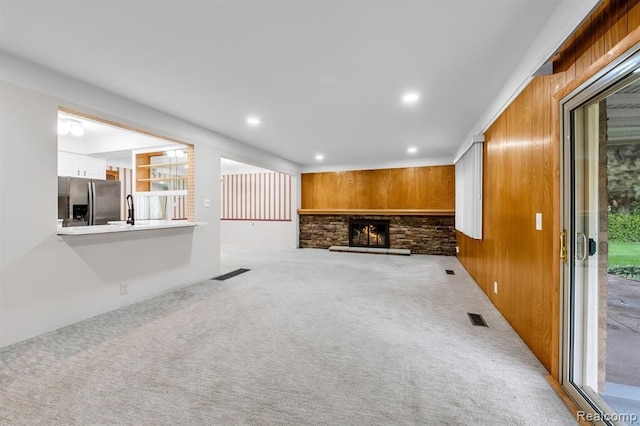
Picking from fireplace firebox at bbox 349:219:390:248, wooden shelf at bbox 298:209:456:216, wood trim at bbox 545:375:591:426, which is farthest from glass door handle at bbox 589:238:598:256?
fireplace firebox at bbox 349:219:390:248

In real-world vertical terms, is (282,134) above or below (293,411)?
above

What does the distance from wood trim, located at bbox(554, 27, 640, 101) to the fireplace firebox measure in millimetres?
5654

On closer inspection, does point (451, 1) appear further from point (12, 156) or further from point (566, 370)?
point (12, 156)

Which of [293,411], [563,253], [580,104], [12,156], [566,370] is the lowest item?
[293,411]

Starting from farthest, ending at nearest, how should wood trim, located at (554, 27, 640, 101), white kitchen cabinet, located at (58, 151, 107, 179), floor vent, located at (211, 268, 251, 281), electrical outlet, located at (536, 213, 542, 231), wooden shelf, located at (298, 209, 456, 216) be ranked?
wooden shelf, located at (298, 209, 456, 216)
white kitchen cabinet, located at (58, 151, 107, 179)
floor vent, located at (211, 268, 251, 281)
electrical outlet, located at (536, 213, 542, 231)
wood trim, located at (554, 27, 640, 101)

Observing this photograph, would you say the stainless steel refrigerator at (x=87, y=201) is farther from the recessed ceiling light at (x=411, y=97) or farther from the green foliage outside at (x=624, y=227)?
the green foliage outside at (x=624, y=227)

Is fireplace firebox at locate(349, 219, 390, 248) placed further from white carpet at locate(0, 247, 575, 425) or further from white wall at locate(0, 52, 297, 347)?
white wall at locate(0, 52, 297, 347)

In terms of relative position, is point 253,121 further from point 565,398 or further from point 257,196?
point 257,196

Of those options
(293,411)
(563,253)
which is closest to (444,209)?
(563,253)

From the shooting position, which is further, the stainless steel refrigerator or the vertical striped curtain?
the vertical striped curtain

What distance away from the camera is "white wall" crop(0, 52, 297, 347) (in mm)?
2248

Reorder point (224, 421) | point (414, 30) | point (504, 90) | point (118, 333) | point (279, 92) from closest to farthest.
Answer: point (224, 421) → point (414, 30) → point (118, 333) → point (504, 90) → point (279, 92)

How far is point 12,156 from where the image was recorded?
2.27m

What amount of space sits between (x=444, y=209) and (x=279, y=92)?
5153 millimetres
